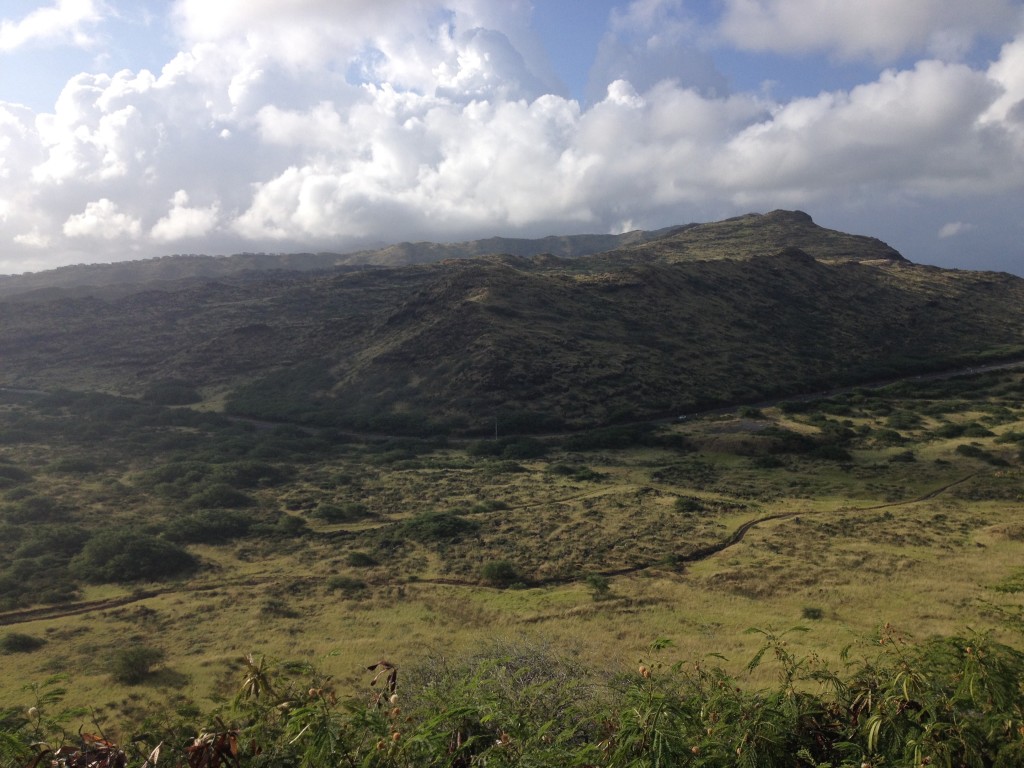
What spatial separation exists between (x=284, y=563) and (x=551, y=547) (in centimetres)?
1470

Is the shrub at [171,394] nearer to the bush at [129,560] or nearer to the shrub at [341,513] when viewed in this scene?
the shrub at [341,513]

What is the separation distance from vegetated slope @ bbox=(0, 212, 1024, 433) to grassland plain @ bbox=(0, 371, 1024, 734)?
1844cm

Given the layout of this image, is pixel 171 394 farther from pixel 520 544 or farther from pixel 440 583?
pixel 440 583

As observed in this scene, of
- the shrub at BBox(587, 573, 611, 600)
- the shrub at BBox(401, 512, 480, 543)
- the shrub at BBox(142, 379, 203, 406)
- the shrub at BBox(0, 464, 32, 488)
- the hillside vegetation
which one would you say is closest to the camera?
the hillside vegetation

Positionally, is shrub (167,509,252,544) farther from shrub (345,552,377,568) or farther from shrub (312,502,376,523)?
shrub (345,552,377,568)

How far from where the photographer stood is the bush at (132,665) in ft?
69.1

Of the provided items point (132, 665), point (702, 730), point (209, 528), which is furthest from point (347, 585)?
point (702, 730)

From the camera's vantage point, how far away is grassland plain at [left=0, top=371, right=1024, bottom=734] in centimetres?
2344

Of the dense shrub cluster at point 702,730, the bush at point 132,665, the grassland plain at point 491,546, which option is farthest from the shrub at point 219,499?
the dense shrub cluster at point 702,730

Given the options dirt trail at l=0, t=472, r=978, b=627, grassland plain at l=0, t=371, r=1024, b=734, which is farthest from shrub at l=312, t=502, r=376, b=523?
dirt trail at l=0, t=472, r=978, b=627

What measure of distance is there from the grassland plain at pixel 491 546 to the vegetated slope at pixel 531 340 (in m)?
18.4

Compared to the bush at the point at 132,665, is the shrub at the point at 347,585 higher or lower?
lower

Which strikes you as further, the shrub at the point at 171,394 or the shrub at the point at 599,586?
the shrub at the point at 171,394

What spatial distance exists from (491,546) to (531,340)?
2535 inches
